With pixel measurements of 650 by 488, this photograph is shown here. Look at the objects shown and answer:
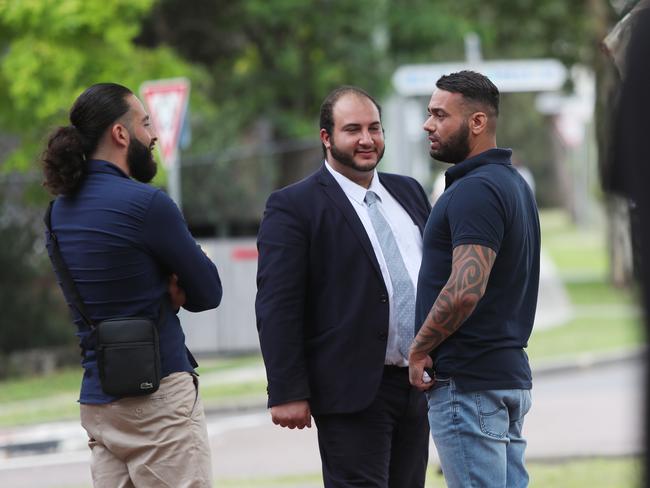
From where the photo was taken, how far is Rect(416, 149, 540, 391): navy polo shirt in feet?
14.1

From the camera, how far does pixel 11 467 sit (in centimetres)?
1075

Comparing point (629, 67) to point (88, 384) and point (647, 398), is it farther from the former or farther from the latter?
point (88, 384)

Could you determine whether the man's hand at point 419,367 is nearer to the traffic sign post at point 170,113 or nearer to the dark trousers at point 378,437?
the dark trousers at point 378,437

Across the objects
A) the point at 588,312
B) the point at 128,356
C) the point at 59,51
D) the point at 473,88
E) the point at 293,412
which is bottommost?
the point at 588,312

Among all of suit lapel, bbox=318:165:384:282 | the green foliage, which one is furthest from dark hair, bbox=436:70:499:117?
the green foliage

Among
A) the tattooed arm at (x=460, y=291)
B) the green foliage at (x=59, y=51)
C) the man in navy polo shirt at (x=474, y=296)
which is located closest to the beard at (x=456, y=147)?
the man in navy polo shirt at (x=474, y=296)

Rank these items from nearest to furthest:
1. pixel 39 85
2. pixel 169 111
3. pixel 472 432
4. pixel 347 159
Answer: pixel 472 432, pixel 347 159, pixel 169 111, pixel 39 85

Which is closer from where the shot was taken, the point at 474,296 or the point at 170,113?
the point at 474,296

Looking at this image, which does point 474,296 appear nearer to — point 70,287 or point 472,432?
point 472,432

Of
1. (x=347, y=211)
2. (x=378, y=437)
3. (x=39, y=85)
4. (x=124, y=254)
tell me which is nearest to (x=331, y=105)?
(x=347, y=211)

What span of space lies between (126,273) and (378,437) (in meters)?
1.12

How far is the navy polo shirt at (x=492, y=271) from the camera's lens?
4.29 metres

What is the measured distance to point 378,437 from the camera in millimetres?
4785

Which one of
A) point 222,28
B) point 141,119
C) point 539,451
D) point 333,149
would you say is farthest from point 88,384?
point 222,28
